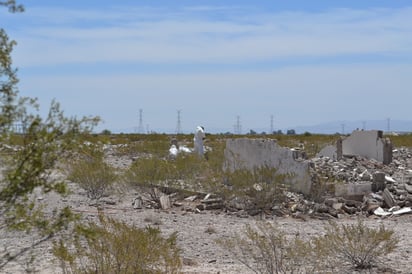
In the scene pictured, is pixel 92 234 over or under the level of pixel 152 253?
over

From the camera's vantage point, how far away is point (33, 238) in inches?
526

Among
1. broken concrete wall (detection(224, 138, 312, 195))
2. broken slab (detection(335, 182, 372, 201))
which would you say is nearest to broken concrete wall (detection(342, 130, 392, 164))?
broken concrete wall (detection(224, 138, 312, 195))

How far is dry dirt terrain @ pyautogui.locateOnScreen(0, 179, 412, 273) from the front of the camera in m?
11.8

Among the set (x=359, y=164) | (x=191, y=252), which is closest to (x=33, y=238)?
(x=191, y=252)

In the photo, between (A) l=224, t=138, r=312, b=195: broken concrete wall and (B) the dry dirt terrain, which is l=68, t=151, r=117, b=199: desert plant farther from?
(A) l=224, t=138, r=312, b=195: broken concrete wall

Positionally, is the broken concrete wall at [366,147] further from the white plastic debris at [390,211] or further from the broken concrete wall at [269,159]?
the white plastic debris at [390,211]

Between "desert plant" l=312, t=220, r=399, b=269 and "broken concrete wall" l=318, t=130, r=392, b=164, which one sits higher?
"broken concrete wall" l=318, t=130, r=392, b=164

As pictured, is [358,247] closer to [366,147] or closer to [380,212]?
[380,212]

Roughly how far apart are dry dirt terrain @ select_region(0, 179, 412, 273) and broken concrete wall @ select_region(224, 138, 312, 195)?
2.40 meters

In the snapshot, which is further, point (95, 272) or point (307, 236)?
point (307, 236)

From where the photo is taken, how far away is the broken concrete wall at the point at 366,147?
26750 mm

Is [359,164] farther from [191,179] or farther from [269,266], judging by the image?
[269,266]

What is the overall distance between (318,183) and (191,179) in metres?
4.00

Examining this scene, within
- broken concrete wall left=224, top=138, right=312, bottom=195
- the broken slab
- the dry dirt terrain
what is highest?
broken concrete wall left=224, top=138, right=312, bottom=195
